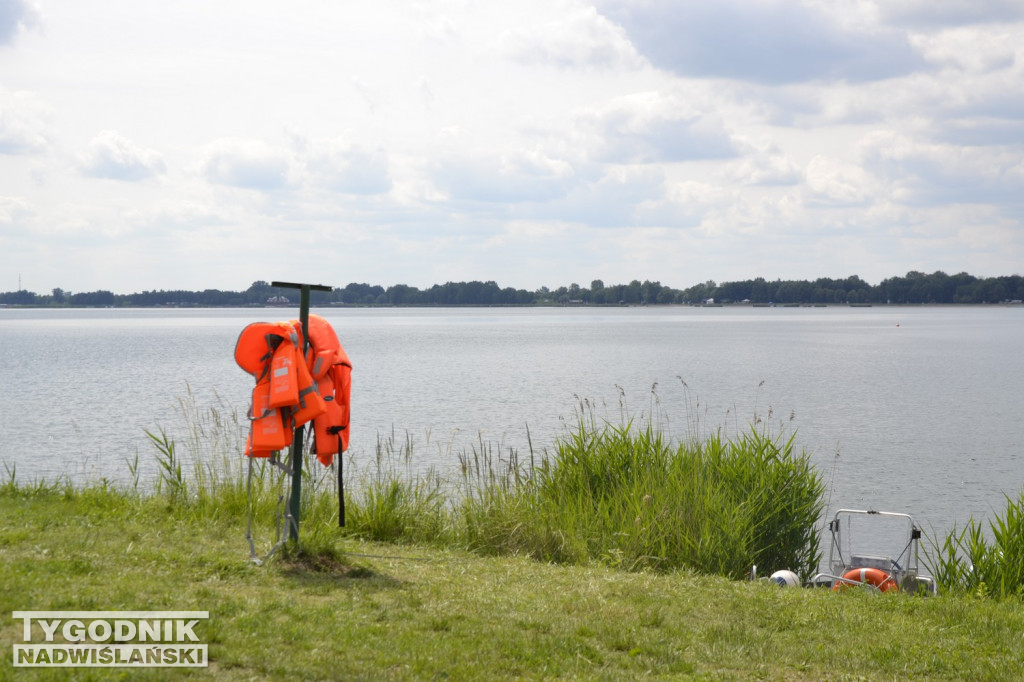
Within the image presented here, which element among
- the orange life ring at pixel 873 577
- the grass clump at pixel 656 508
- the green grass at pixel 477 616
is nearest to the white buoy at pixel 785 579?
the grass clump at pixel 656 508

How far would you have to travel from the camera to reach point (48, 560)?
6.70 m

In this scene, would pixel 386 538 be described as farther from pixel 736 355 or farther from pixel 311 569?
pixel 736 355

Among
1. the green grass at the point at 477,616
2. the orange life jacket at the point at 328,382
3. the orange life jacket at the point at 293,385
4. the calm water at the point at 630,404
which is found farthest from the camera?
the calm water at the point at 630,404

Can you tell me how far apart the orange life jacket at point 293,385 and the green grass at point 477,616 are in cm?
100

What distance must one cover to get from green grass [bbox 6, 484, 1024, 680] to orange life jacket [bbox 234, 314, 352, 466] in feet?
3.29

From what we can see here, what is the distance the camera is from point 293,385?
6.83 metres

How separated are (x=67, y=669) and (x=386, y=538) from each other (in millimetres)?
4855

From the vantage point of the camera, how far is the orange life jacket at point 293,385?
6895 mm

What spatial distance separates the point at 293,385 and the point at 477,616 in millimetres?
2272

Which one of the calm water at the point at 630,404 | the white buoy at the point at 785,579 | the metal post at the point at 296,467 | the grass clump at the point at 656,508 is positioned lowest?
the calm water at the point at 630,404

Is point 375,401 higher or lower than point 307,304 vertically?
lower

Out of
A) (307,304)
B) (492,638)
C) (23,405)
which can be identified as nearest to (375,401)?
(23,405)

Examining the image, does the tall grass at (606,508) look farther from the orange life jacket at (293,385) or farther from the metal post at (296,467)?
the orange life jacket at (293,385)

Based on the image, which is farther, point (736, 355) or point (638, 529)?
point (736, 355)
